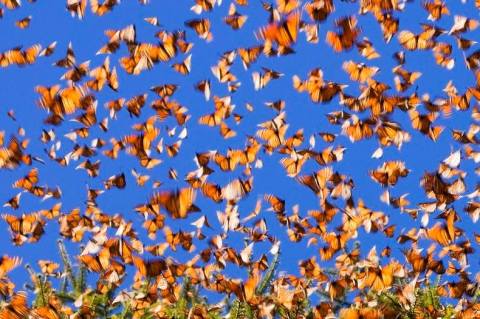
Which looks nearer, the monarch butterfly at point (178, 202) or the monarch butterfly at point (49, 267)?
the monarch butterfly at point (178, 202)

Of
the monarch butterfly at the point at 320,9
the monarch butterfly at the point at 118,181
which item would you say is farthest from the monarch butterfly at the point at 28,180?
the monarch butterfly at the point at 320,9

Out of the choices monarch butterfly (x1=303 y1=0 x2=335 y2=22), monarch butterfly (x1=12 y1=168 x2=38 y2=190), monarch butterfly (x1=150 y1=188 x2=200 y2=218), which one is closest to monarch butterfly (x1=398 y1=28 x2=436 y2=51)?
monarch butterfly (x1=303 y1=0 x2=335 y2=22)

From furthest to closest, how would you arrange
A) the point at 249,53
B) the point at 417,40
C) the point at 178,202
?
the point at 417,40 < the point at 249,53 < the point at 178,202

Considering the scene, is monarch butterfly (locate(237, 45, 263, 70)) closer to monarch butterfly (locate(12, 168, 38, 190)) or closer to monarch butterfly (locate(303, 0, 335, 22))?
monarch butterfly (locate(303, 0, 335, 22))

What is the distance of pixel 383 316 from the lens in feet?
19.0

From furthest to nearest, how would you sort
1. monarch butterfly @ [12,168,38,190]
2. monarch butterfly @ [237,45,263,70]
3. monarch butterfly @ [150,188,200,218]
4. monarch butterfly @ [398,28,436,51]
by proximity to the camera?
1. monarch butterfly @ [12,168,38,190]
2. monarch butterfly @ [398,28,436,51]
3. monarch butterfly @ [237,45,263,70]
4. monarch butterfly @ [150,188,200,218]

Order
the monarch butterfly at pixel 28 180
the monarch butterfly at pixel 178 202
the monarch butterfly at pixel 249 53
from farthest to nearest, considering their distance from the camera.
Answer: 1. the monarch butterfly at pixel 28 180
2. the monarch butterfly at pixel 249 53
3. the monarch butterfly at pixel 178 202

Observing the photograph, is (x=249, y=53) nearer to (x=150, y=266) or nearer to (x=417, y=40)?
(x=417, y=40)

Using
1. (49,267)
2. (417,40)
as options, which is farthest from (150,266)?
(417,40)

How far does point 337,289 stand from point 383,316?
0.49 m

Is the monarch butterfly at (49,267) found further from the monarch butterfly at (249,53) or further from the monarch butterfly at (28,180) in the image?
the monarch butterfly at (249,53)

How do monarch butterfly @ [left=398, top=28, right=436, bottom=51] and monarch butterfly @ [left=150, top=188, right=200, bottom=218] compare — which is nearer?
monarch butterfly @ [left=150, top=188, right=200, bottom=218]

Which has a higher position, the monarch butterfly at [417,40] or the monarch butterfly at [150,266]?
the monarch butterfly at [417,40]

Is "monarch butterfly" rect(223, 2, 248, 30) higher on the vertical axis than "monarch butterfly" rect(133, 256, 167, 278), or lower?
higher
